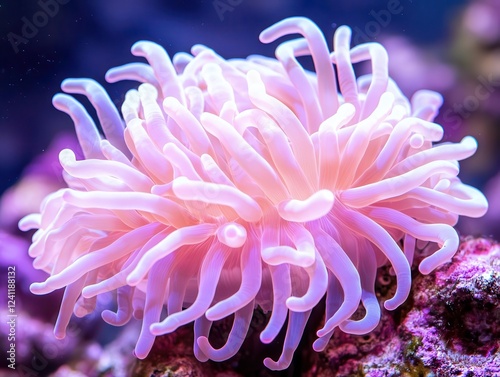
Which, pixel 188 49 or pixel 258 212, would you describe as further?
pixel 188 49

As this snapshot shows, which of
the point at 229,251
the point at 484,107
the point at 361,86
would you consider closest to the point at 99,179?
the point at 229,251

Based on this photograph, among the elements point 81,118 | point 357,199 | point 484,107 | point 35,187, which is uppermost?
point 81,118

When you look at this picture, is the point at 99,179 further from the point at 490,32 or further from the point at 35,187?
the point at 490,32

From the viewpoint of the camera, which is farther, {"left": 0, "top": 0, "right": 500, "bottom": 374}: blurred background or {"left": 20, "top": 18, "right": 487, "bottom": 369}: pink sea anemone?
{"left": 0, "top": 0, "right": 500, "bottom": 374}: blurred background
